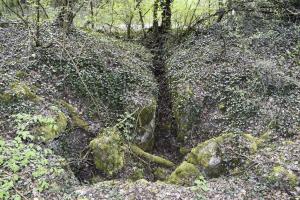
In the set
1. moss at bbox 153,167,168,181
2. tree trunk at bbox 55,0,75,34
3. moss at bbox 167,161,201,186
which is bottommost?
moss at bbox 153,167,168,181

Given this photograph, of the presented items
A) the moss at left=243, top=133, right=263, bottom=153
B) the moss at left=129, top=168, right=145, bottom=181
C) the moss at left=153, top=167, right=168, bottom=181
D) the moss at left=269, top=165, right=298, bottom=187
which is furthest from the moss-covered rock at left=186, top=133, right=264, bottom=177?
the moss at left=129, top=168, right=145, bottom=181

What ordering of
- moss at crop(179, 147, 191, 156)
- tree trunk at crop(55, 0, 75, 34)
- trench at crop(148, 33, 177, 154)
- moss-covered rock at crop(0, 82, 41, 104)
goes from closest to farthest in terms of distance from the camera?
moss-covered rock at crop(0, 82, 41, 104)
moss at crop(179, 147, 191, 156)
trench at crop(148, 33, 177, 154)
tree trunk at crop(55, 0, 75, 34)

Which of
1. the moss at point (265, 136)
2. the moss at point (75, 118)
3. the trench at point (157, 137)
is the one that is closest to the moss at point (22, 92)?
the moss at point (75, 118)

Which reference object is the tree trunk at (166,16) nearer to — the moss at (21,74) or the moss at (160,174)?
the moss at (21,74)

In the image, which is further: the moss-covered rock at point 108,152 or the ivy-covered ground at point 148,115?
the moss-covered rock at point 108,152

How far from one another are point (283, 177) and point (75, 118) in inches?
218

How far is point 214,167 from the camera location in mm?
8203

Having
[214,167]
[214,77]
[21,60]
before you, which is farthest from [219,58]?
[21,60]

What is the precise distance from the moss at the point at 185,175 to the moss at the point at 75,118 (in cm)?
279

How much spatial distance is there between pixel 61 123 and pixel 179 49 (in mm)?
7019

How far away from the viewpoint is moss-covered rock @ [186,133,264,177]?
26.7ft

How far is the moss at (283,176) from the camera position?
693 cm

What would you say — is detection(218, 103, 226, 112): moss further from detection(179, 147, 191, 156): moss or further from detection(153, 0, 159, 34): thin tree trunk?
detection(153, 0, 159, 34): thin tree trunk

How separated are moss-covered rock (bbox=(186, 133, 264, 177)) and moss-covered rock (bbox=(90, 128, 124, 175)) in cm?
189
